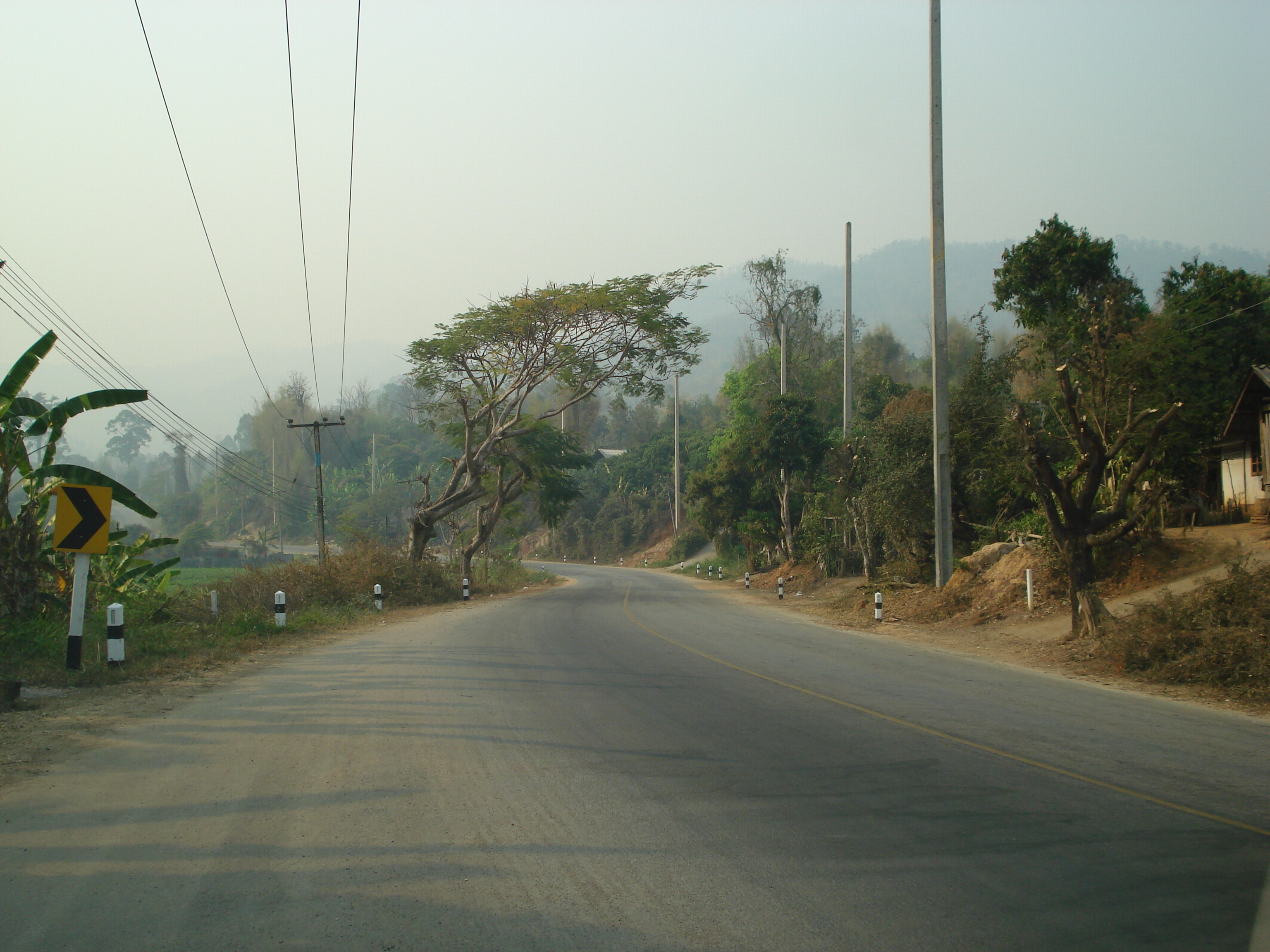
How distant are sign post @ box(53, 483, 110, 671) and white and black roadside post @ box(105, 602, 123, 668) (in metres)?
0.34

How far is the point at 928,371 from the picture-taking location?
220 ft

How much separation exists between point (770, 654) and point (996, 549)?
856 centimetres

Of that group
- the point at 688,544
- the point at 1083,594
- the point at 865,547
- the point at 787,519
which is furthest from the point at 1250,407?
the point at 688,544

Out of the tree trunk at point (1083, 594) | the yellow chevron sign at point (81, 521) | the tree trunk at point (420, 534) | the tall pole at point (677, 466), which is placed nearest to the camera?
the yellow chevron sign at point (81, 521)

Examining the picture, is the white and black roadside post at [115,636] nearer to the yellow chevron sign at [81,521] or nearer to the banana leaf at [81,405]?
the yellow chevron sign at [81,521]

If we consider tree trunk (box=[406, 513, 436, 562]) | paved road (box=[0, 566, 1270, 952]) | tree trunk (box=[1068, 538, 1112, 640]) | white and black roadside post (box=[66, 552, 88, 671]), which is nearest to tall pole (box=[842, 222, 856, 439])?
tree trunk (box=[1068, 538, 1112, 640])

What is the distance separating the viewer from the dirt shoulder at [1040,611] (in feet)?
→ 40.7

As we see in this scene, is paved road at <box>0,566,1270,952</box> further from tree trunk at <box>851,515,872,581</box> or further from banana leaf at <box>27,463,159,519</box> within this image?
tree trunk at <box>851,515,872,581</box>

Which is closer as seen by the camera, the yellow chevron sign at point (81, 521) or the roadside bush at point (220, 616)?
the yellow chevron sign at point (81, 521)

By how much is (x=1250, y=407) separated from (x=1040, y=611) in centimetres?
946

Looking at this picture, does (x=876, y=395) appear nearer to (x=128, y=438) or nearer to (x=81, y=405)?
(x=81, y=405)

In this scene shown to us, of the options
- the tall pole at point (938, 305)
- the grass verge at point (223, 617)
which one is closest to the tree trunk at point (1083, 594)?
the tall pole at point (938, 305)

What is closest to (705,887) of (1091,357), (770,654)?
(770,654)

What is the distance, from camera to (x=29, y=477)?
12.3 m
